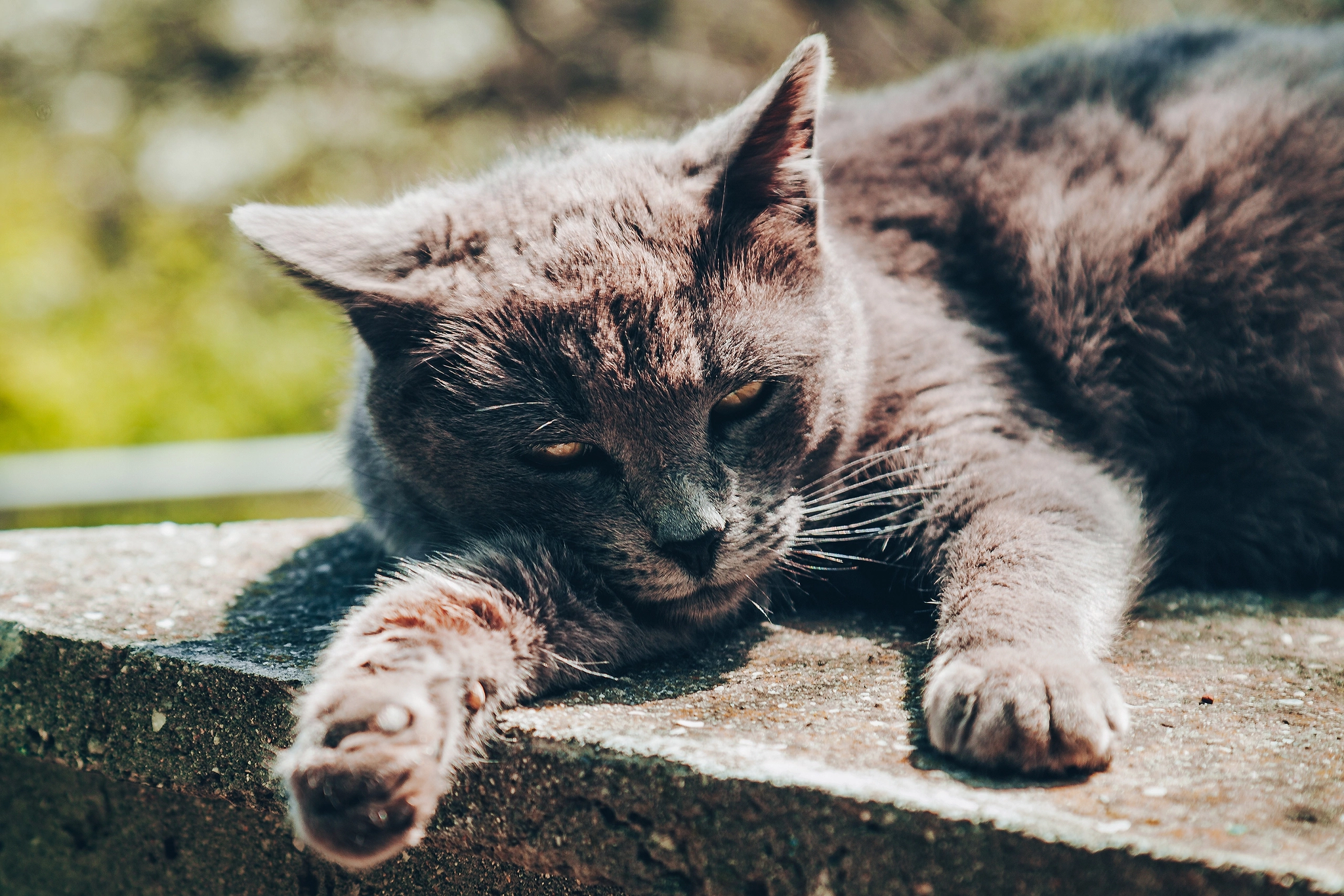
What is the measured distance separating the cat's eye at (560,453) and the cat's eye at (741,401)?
207 millimetres

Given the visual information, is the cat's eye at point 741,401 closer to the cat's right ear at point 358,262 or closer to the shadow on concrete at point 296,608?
the cat's right ear at point 358,262

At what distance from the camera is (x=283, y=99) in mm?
6297

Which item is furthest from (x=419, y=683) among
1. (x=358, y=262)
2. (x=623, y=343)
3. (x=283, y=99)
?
(x=283, y=99)

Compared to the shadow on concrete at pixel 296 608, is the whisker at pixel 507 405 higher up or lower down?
higher up

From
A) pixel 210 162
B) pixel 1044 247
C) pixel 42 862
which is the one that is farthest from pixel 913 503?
pixel 210 162

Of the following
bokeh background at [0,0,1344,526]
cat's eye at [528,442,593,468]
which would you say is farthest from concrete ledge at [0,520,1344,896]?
bokeh background at [0,0,1344,526]

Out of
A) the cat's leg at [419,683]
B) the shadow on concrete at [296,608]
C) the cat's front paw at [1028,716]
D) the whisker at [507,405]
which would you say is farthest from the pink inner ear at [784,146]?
the shadow on concrete at [296,608]

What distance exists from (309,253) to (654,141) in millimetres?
767

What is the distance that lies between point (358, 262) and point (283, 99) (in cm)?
537

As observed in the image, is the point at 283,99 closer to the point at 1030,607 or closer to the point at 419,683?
the point at 419,683

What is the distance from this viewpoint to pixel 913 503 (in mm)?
1772

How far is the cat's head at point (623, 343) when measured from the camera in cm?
150

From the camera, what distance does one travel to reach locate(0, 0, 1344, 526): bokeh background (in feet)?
19.1

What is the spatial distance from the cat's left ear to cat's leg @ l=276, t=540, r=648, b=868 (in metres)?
0.68
